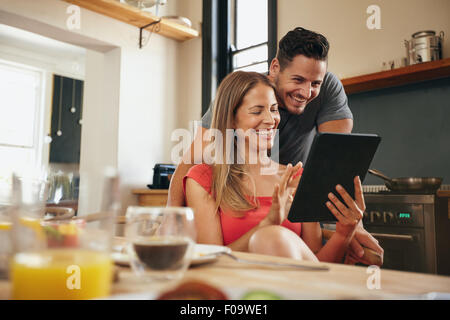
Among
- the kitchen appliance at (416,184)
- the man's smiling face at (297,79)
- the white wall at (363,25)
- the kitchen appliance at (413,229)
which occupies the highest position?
the white wall at (363,25)

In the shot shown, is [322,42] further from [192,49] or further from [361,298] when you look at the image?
[192,49]

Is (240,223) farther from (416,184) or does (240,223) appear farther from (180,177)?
(416,184)

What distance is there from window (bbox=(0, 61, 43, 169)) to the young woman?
5.12 meters

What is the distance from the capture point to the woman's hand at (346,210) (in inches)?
46.4

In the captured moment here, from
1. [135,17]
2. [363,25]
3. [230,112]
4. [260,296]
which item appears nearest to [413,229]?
[230,112]

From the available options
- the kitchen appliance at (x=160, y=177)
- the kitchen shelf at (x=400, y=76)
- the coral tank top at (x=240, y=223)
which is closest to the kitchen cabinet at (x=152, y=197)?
the kitchen appliance at (x=160, y=177)

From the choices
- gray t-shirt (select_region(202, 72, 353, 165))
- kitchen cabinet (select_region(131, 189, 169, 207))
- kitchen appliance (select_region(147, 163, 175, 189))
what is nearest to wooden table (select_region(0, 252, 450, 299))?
gray t-shirt (select_region(202, 72, 353, 165))

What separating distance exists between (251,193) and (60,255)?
1.06 m

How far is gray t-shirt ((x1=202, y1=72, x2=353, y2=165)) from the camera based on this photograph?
2.07m

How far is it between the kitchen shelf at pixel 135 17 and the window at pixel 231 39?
23cm

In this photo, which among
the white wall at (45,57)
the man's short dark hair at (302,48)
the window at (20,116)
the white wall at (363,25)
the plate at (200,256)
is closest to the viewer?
the plate at (200,256)

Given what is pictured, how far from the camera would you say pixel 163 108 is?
383 cm

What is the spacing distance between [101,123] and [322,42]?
2400 mm

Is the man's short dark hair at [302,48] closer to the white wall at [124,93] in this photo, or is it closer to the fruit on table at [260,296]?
the fruit on table at [260,296]
